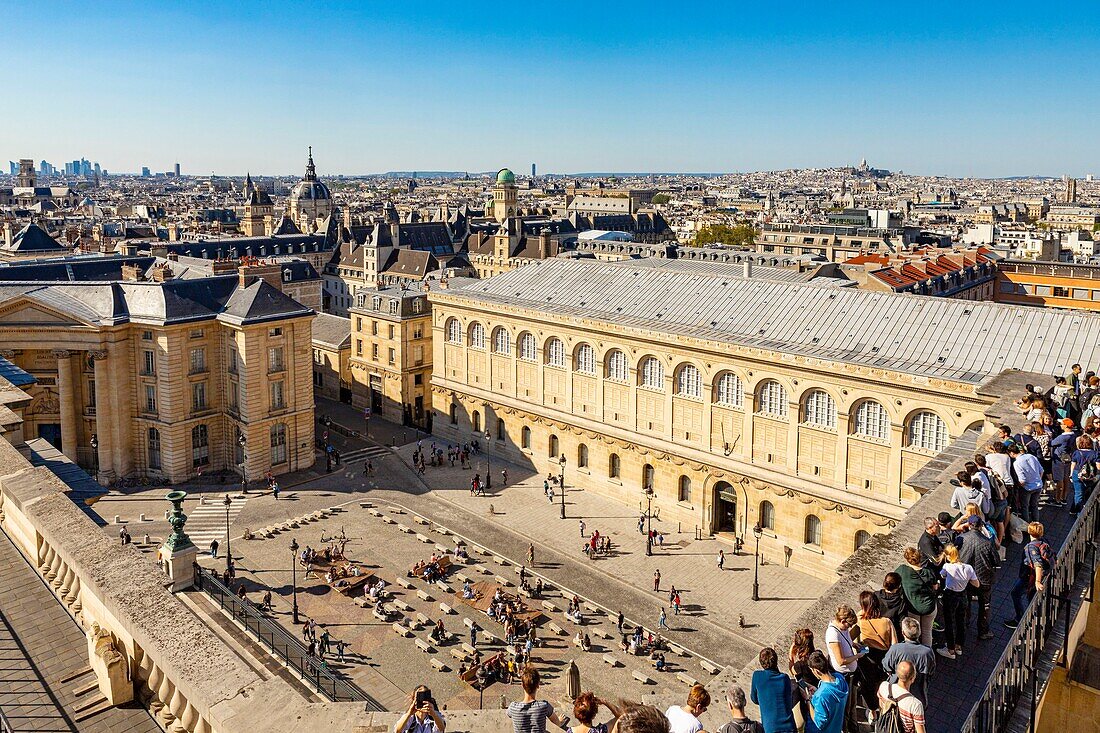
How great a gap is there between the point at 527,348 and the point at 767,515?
2127 centimetres

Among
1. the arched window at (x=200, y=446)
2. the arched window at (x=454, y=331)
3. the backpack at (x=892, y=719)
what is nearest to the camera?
the backpack at (x=892, y=719)

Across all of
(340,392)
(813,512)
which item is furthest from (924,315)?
(340,392)

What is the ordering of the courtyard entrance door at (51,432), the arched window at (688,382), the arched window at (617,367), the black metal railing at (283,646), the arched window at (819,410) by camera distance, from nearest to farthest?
the black metal railing at (283,646) < the arched window at (819,410) < the arched window at (688,382) < the arched window at (617,367) < the courtyard entrance door at (51,432)

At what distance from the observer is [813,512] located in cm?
4681

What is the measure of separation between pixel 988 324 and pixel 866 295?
22.8ft

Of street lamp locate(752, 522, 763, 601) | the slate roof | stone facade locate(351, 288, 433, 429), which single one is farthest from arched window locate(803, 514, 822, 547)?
the slate roof

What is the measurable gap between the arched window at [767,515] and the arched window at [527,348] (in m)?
19.7

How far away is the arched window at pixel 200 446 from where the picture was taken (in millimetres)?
59125

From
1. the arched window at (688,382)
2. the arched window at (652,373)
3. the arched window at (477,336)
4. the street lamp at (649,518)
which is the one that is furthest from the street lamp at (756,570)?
the arched window at (477,336)

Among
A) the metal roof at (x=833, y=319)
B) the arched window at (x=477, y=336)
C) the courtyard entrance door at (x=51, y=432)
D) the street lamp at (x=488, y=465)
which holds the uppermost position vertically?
the metal roof at (x=833, y=319)

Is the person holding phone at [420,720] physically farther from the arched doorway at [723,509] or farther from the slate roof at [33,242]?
the slate roof at [33,242]

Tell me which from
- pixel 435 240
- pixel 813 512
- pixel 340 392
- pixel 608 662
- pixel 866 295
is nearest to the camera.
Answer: pixel 608 662

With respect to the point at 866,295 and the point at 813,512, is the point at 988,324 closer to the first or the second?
the point at 866,295

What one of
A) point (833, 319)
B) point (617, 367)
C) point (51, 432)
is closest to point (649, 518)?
point (617, 367)
